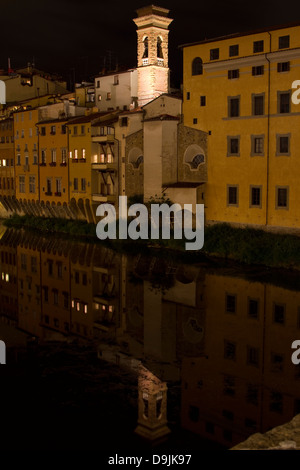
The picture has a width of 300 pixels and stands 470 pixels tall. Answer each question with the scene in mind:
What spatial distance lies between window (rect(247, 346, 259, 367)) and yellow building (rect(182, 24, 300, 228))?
12603 millimetres

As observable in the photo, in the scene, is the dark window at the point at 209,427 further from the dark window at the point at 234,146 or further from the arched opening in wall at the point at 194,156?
the arched opening in wall at the point at 194,156

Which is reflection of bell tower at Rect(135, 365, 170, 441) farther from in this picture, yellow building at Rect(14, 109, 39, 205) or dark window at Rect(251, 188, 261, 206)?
yellow building at Rect(14, 109, 39, 205)

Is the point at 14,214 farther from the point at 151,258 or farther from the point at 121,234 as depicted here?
the point at 151,258

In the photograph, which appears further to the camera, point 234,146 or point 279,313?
point 234,146

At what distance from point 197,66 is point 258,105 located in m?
4.75

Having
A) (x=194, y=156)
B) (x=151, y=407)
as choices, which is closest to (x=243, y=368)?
(x=151, y=407)

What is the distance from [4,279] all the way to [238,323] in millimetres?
12919

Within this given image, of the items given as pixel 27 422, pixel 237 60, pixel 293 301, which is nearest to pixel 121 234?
pixel 237 60

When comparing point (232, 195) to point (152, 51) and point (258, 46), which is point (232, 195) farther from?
point (152, 51)

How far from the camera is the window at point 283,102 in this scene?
26569 millimetres

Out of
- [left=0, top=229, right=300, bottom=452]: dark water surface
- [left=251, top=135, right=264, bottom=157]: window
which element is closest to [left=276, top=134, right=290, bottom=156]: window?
[left=251, top=135, right=264, bottom=157]: window

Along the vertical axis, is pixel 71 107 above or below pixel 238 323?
above

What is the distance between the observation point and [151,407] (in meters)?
11.6
